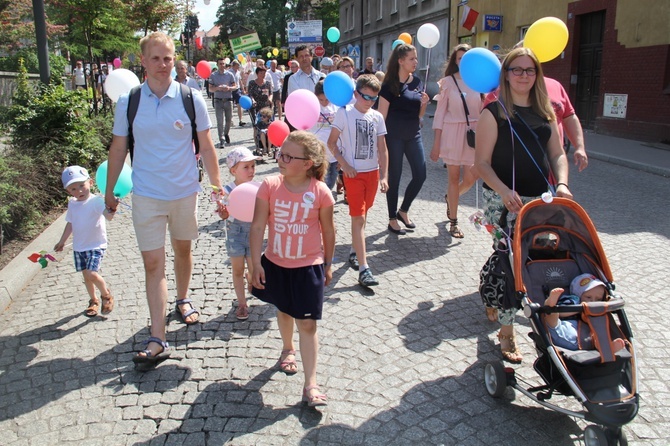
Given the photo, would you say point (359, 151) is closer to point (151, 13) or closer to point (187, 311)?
point (187, 311)

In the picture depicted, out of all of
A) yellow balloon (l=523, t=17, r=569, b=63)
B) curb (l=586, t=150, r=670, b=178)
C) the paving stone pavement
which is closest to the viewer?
the paving stone pavement

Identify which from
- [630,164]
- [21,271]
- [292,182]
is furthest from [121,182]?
[630,164]

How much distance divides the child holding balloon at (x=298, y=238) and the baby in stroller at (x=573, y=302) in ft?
4.16

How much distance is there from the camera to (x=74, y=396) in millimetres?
3465

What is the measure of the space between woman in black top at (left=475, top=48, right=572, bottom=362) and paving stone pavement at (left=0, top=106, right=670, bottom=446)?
2.24ft

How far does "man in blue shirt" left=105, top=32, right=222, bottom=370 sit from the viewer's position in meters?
3.76

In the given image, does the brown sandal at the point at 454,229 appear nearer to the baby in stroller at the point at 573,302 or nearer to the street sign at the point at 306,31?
the baby in stroller at the point at 573,302

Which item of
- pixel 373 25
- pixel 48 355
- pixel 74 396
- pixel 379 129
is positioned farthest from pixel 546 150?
pixel 373 25

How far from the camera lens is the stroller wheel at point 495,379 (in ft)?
10.5

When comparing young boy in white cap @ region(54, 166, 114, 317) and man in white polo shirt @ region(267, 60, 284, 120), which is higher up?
man in white polo shirt @ region(267, 60, 284, 120)

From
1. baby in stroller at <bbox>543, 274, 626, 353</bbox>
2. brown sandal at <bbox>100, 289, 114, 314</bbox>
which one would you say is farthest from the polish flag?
baby in stroller at <bbox>543, 274, 626, 353</bbox>

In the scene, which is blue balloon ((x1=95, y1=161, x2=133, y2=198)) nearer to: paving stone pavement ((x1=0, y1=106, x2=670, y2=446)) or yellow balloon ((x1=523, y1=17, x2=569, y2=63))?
paving stone pavement ((x1=0, y1=106, x2=670, y2=446))

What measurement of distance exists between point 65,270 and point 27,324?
4.48 feet

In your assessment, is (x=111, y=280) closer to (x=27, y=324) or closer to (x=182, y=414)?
(x=27, y=324)
